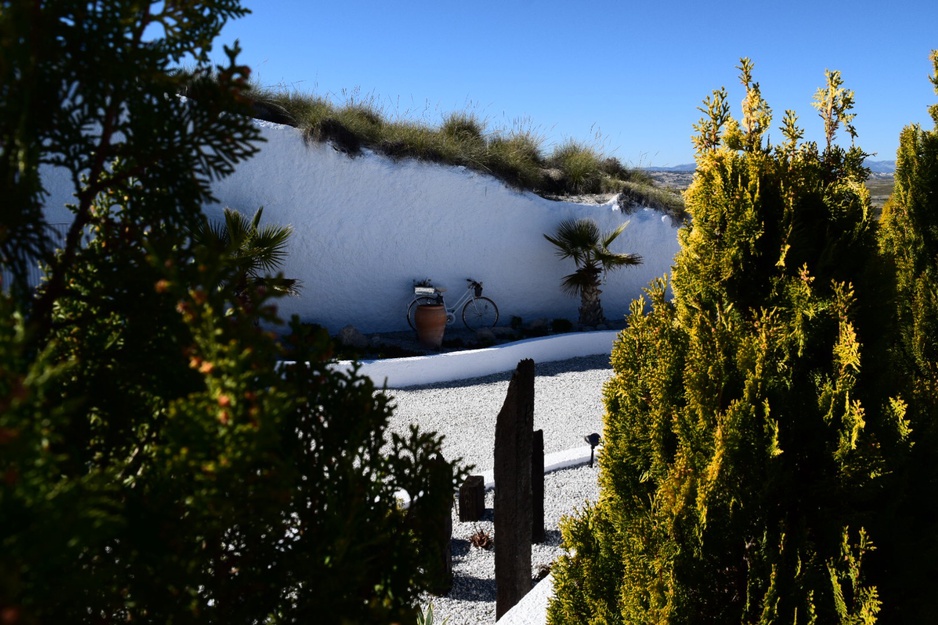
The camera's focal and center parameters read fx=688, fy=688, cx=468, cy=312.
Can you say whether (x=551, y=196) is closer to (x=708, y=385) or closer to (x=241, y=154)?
(x=708, y=385)

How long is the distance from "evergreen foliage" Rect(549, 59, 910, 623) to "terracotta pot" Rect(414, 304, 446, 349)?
28.2 ft

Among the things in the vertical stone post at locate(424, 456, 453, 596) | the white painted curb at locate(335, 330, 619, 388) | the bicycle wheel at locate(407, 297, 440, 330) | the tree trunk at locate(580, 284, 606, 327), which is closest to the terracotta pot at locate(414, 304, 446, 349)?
the bicycle wheel at locate(407, 297, 440, 330)

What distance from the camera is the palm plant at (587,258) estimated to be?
12344mm

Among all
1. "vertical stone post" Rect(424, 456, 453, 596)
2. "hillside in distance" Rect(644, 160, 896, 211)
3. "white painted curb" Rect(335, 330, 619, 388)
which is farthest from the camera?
"white painted curb" Rect(335, 330, 619, 388)

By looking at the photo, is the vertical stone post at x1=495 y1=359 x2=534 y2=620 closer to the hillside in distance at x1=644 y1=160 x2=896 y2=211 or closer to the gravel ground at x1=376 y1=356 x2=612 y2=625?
the gravel ground at x1=376 y1=356 x2=612 y2=625

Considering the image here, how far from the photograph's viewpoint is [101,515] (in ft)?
2.39

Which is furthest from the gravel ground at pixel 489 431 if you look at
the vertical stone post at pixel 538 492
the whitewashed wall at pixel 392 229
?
the whitewashed wall at pixel 392 229

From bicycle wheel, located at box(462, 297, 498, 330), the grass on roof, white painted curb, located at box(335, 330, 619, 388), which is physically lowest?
white painted curb, located at box(335, 330, 619, 388)

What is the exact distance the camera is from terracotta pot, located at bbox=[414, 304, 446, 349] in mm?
11031

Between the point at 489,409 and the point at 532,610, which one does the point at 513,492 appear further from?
the point at 489,409

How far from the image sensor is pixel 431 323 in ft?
36.2

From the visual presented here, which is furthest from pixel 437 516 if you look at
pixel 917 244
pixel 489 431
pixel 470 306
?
pixel 470 306

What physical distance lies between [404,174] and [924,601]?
10.9 meters

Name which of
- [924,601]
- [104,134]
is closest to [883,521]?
[924,601]
